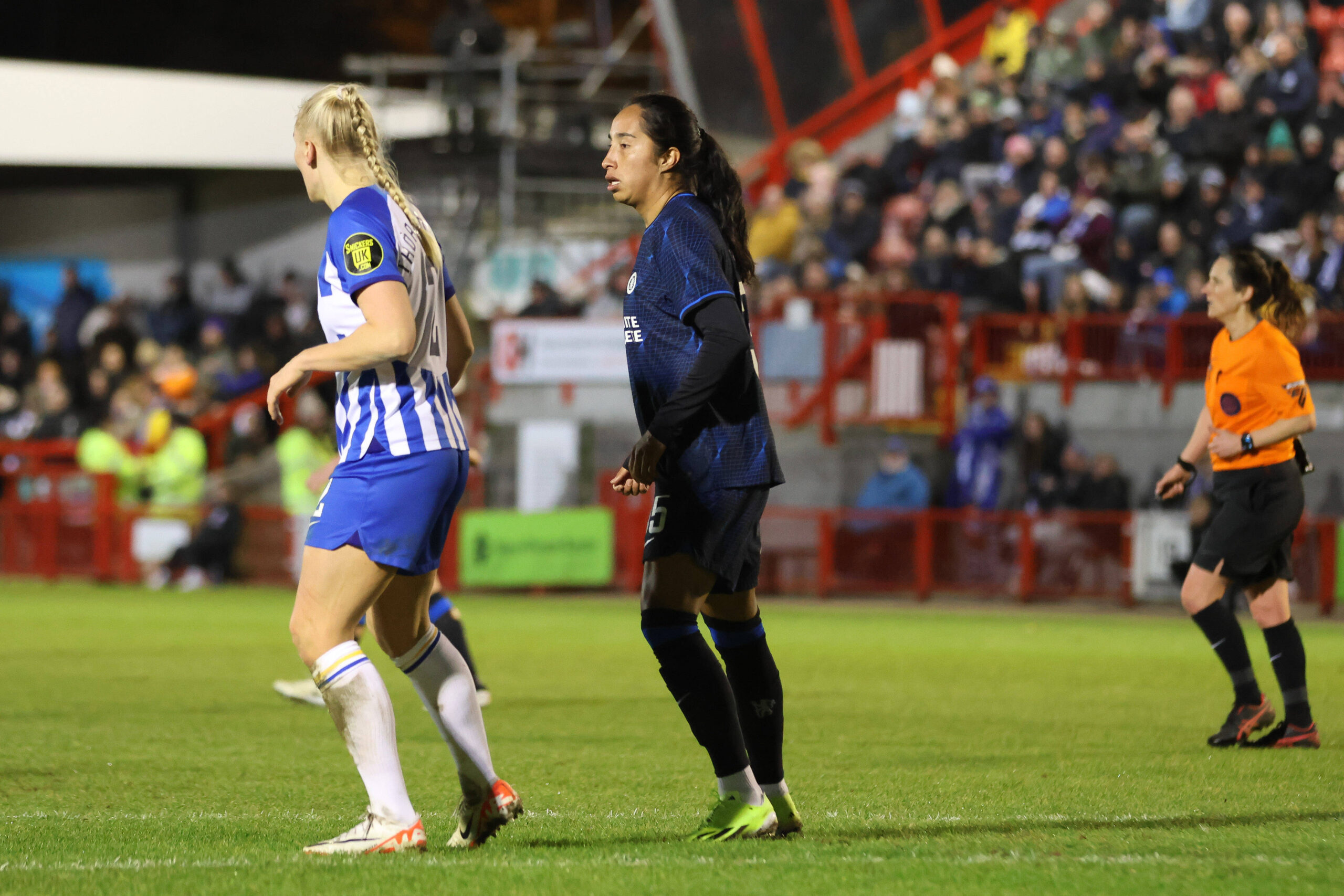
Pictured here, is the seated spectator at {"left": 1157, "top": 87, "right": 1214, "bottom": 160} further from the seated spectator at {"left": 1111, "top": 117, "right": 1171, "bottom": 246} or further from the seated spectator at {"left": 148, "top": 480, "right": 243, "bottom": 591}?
the seated spectator at {"left": 148, "top": 480, "right": 243, "bottom": 591}

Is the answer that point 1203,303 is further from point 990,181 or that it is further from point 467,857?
point 467,857

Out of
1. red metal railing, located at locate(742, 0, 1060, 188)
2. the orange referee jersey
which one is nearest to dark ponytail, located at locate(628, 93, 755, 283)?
the orange referee jersey

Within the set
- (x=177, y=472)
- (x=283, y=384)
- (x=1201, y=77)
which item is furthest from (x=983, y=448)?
(x=283, y=384)

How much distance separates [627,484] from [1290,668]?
13.5 feet

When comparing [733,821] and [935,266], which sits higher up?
[935,266]

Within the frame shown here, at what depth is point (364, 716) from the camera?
4.70m

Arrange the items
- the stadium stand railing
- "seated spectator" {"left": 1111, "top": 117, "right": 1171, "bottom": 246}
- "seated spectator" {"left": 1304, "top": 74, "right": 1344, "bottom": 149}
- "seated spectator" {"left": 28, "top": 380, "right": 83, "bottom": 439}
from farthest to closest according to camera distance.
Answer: "seated spectator" {"left": 28, "top": 380, "right": 83, "bottom": 439} → "seated spectator" {"left": 1111, "top": 117, "right": 1171, "bottom": 246} → "seated spectator" {"left": 1304, "top": 74, "right": 1344, "bottom": 149} → the stadium stand railing

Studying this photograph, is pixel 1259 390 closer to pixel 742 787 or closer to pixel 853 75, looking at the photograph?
pixel 742 787

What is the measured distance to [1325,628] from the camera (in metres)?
14.4

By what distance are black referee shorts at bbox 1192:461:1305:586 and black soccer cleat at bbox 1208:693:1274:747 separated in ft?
1.87

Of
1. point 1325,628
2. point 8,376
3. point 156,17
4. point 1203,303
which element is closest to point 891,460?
point 1203,303

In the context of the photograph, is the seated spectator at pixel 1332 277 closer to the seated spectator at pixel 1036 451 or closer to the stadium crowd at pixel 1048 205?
the stadium crowd at pixel 1048 205

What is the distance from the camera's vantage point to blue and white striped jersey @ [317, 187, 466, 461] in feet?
15.4

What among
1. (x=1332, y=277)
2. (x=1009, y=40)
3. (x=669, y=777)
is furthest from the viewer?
(x=1009, y=40)
